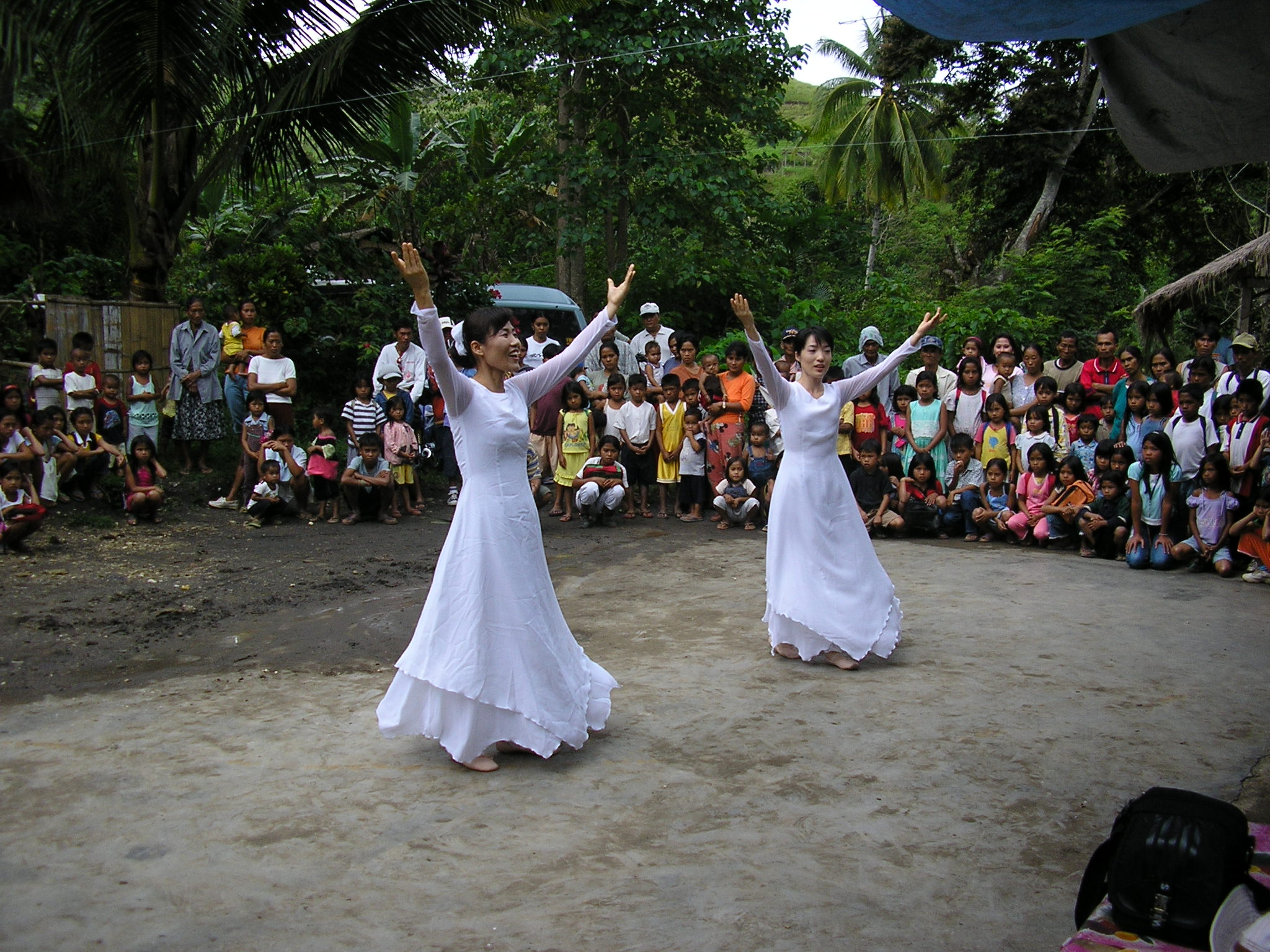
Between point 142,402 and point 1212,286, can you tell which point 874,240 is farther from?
point 142,402

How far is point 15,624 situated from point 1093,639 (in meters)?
6.65

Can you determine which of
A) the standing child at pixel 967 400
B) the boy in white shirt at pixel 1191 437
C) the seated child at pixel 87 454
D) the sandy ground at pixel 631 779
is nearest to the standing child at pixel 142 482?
the seated child at pixel 87 454

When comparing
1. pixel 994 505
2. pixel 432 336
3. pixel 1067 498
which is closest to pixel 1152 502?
pixel 1067 498

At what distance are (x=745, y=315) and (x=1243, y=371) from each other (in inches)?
245

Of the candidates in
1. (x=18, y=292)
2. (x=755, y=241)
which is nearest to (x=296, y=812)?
(x=18, y=292)

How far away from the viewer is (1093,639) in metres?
6.61

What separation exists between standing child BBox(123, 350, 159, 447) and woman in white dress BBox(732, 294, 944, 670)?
24.2 ft

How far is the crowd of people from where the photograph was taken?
358 inches

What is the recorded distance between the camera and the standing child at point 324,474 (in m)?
10.7

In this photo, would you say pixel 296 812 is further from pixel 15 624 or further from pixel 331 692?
pixel 15 624

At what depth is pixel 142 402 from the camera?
1116 centimetres

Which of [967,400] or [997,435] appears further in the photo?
[967,400]

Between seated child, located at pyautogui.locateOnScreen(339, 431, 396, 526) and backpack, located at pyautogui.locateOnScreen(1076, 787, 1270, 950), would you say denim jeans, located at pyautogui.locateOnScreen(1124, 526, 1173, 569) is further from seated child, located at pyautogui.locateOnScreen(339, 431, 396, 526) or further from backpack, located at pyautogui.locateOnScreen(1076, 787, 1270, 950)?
seated child, located at pyautogui.locateOnScreen(339, 431, 396, 526)

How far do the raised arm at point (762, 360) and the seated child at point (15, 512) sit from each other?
6058 millimetres
